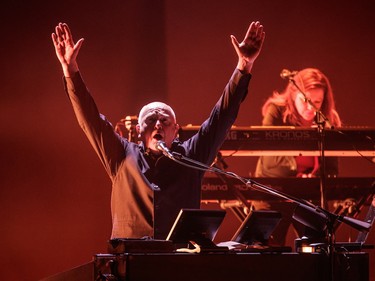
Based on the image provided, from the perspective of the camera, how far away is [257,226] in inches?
118

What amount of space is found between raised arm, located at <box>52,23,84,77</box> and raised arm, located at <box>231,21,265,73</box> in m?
0.90

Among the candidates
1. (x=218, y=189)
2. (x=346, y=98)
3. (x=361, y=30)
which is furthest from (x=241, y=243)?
(x=361, y=30)

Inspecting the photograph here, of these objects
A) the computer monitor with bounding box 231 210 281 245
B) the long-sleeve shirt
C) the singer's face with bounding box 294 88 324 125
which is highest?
the singer's face with bounding box 294 88 324 125

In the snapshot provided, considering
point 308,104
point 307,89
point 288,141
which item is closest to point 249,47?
point 288,141

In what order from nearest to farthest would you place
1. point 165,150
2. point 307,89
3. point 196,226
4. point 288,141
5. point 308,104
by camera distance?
point 196,226, point 165,150, point 288,141, point 308,104, point 307,89

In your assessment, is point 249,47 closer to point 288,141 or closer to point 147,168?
point 147,168

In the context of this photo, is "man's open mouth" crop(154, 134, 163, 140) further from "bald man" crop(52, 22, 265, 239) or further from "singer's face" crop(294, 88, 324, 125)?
"singer's face" crop(294, 88, 324, 125)

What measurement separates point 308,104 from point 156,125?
8.52 feet

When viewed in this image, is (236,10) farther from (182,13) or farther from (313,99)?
(313,99)

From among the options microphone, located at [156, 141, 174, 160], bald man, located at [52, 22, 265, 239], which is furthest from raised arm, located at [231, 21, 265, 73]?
microphone, located at [156, 141, 174, 160]

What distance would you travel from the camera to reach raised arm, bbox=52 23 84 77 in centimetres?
380

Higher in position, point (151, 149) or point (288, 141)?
point (288, 141)

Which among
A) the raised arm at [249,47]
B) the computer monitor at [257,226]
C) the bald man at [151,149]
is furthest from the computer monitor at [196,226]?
the raised arm at [249,47]

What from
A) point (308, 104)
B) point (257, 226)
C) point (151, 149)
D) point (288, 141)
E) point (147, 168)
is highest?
point (308, 104)
